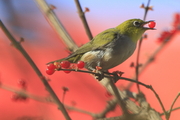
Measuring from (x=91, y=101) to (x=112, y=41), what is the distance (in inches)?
15.6

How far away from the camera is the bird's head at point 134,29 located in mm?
1047

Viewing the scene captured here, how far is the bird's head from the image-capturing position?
105cm

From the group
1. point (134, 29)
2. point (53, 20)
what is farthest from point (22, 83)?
point (134, 29)

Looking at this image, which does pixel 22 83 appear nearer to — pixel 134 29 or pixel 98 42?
pixel 98 42

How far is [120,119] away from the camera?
588 mm

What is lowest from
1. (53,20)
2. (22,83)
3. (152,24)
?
(22,83)

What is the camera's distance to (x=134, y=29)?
3.51 ft

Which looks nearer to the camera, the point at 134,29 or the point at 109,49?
the point at 109,49

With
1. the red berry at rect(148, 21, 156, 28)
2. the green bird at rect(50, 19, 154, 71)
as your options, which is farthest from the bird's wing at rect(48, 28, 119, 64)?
the red berry at rect(148, 21, 156, 28)

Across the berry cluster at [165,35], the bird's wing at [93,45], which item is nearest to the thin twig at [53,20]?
the bird's wing at [93,45]

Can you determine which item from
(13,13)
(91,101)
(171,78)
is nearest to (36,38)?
(13,13)

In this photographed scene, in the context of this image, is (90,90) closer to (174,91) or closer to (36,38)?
(36,38)

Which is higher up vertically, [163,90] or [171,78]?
[171,78]

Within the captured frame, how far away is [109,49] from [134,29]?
21 centimetres
